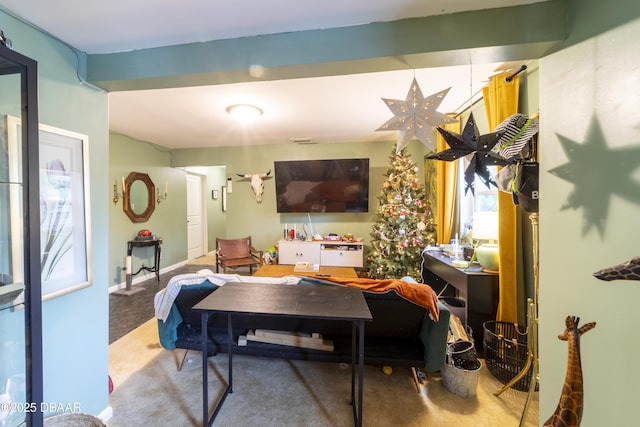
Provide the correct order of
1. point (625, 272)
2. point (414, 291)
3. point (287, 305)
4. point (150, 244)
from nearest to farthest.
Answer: point (625, 272) → point (287, 305) → point (414, 291) → point (150, 244)

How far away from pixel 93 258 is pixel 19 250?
1.20ft

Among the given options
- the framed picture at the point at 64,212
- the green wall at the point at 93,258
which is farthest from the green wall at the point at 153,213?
the framed picture at the point at 64,212

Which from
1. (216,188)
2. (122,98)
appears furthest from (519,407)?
(216,188)

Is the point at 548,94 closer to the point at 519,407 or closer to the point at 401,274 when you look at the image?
the point at 519,407

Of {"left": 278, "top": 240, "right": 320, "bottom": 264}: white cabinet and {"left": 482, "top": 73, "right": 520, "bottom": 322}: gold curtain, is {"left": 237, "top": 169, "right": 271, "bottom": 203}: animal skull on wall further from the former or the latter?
{"left": 482, "top": 73, "right": 520, "bottom": 322}: gold curtain

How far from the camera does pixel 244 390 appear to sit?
1.79 m

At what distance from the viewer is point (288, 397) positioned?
1.73 meters

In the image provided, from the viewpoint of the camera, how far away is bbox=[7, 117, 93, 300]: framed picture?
1.28 meters

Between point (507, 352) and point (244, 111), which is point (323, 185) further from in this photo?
point (507, 352)

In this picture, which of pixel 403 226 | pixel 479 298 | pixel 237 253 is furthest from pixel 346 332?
pixel 237 253

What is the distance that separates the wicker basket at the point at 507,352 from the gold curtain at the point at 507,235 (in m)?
0.10

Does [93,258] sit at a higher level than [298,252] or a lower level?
higher

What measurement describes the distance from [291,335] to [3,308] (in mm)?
1526

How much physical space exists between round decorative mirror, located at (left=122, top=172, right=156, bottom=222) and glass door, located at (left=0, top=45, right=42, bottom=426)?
10.8 feet
